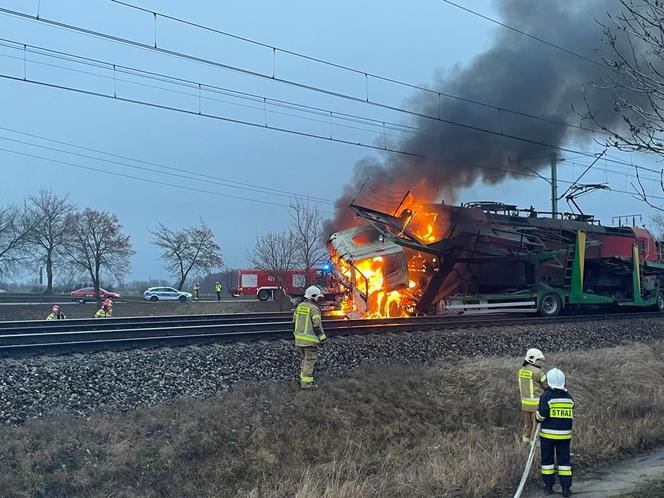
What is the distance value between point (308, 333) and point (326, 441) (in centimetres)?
149

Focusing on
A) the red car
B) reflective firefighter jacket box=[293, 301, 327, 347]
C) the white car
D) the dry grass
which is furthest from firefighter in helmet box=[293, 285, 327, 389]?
the white car

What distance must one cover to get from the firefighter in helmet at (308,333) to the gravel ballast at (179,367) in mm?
573

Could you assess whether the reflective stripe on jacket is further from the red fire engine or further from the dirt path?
the red fire engine

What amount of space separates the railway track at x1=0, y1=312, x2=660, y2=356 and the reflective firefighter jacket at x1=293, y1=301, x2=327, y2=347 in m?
2.27

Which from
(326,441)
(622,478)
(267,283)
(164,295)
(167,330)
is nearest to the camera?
(622,478)

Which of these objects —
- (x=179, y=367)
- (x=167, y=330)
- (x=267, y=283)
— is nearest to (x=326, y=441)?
(x=179, y=367)

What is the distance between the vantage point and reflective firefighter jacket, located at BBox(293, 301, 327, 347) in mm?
8438

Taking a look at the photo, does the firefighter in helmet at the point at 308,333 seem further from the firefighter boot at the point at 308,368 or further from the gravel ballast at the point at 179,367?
the gravel ballast at the point at 179,367

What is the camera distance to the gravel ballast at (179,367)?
7094 mm

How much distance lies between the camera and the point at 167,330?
1077cm

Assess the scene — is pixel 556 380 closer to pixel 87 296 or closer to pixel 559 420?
pixel 559 420

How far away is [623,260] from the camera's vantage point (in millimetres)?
19500

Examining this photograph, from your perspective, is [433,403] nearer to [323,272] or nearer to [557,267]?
[323,272]

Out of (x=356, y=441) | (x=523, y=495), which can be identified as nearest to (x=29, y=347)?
(x=356, y=441)
